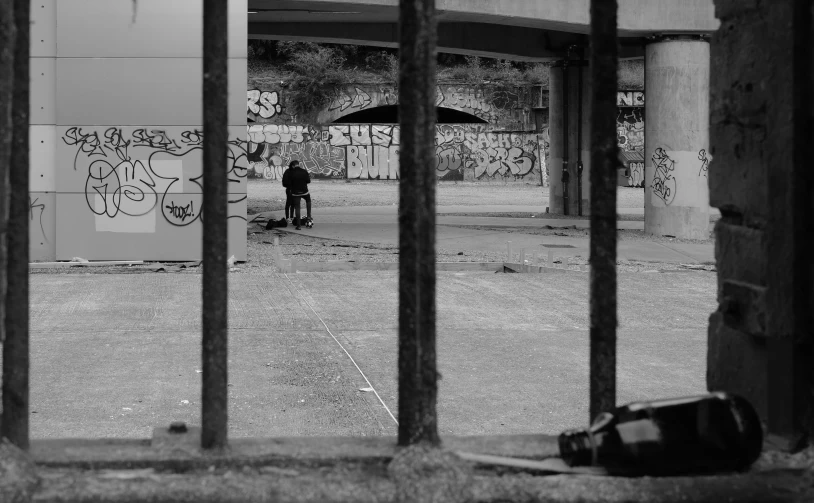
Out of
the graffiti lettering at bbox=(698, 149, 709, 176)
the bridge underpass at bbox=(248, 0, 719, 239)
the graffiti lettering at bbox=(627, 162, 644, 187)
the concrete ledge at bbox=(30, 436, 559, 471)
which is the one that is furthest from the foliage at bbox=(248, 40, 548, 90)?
the concrete ledge at bbox=(30, 436, 559, 471)

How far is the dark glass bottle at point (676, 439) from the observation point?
7.82 feet

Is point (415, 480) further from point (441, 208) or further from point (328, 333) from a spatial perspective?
point (441, 208)

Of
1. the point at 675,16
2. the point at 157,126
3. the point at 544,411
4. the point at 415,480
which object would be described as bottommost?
the point at 544,411

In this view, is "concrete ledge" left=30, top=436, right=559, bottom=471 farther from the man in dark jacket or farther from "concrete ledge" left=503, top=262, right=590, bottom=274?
the man in dark jacket

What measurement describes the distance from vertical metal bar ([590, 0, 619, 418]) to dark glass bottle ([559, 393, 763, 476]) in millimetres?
159

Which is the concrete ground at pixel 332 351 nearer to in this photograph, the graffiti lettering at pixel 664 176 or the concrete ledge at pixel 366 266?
the concrete ledge at pixel 366 266

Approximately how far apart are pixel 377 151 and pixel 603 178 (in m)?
39.2

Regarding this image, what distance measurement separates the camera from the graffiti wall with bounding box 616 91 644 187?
4194 centimetres

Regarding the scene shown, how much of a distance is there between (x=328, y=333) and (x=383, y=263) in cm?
513

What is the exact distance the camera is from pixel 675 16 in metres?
18.7

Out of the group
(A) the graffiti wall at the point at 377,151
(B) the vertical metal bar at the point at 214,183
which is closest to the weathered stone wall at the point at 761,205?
(B) the vertical metal bar at the point at 214,183

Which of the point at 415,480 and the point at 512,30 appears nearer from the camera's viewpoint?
the point at 415,480

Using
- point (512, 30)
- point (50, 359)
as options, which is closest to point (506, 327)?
point (50, 359)

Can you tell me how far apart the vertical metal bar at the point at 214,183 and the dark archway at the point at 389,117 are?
40180 millimetres
